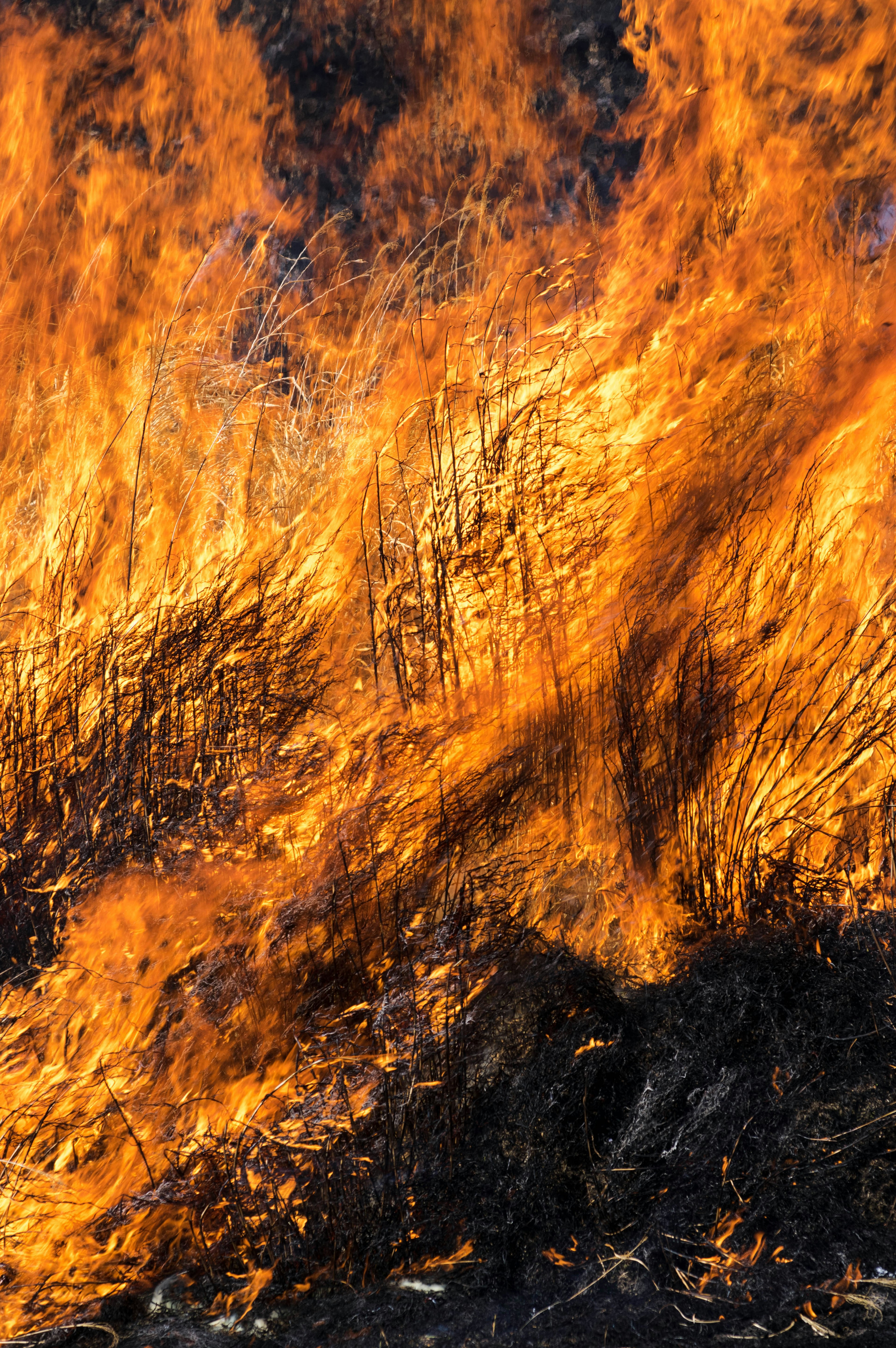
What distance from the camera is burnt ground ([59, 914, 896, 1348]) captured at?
2207 mm

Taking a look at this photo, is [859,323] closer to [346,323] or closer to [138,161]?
[346,323]

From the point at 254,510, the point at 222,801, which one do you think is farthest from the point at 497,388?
the point at 222,801

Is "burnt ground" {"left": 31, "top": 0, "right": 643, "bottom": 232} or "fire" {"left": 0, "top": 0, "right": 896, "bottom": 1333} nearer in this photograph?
A: "fire" {"left": 0, "top": 0, "right": 896, "bottom": 1333}

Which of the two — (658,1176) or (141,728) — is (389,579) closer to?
(141,728)

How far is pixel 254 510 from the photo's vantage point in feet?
10.8

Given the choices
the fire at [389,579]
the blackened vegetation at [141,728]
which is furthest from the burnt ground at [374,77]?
the blackened vegetation at [141,728]

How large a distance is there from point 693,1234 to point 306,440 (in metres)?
2.70

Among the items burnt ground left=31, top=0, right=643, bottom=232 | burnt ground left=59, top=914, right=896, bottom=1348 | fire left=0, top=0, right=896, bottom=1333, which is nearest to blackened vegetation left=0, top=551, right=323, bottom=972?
fire left=0, top=0, right=896, bottom=1333

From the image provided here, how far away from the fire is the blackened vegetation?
14mm

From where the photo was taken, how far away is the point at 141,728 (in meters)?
3.06

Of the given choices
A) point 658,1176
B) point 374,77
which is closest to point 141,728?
point 658,1176

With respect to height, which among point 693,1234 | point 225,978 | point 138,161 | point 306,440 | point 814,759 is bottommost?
point 693,1234

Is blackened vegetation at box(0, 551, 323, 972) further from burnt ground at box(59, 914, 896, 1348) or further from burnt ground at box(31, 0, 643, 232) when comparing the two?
burnt ground at box(31, 0, 643, 232)

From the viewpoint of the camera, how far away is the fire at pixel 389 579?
257 centimetres
